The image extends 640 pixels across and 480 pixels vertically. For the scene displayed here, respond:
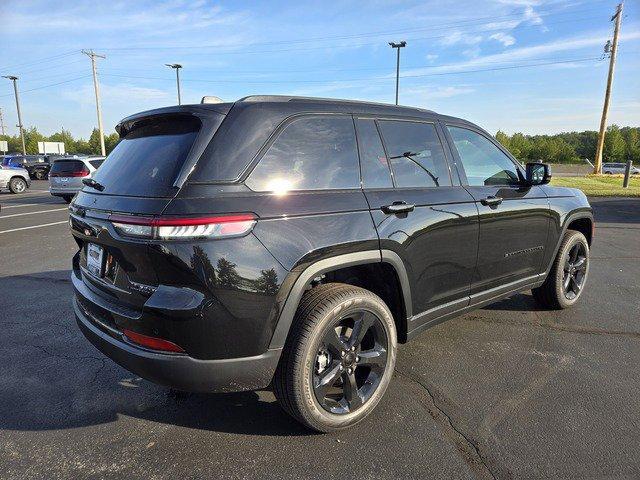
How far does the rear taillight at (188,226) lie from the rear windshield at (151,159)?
17cm

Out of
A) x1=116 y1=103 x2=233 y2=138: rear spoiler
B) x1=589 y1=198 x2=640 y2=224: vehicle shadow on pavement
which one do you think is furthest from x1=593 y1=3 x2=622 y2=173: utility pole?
x1=116 y1=103 x2=233 y2=138: rear spoiler

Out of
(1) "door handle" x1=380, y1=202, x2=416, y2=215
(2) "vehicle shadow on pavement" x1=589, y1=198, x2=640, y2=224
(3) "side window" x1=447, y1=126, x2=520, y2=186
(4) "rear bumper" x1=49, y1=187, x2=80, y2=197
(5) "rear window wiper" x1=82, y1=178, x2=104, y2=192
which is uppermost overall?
(3) "side window" x1=447, y1=126, x2=520, y2=186

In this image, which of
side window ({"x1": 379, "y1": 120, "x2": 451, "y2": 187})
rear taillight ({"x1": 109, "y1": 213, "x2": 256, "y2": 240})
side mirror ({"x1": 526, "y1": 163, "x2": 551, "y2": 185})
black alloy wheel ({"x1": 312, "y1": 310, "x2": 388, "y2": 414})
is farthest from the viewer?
side mirror ({"x1": 526, "y1": 163, "x2": 551, "y2": 185})

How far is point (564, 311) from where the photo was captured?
4473 millimetres

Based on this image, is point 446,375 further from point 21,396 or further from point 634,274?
point 634,274

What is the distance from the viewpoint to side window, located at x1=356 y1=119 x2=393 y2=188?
2709 millimetres

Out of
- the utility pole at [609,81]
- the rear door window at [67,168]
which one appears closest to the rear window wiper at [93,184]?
the rear door window at [67,168]

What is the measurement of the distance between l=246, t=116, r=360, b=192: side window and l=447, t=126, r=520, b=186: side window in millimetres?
1144

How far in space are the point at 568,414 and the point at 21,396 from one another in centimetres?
347

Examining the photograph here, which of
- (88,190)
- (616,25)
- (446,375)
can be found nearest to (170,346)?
(88,190)

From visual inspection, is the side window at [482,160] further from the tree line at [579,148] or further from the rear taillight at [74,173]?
the tree line at [579,148]

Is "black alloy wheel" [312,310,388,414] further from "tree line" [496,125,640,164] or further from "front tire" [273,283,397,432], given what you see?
"tree line" [496,125,640,164]

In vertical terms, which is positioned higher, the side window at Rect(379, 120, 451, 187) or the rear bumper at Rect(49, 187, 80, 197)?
the side window at Rect(379, 120, 451, 187)

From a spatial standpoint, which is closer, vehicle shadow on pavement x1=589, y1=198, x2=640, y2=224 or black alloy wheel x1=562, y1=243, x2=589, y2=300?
black alloy wheel x1=562, y1=243, x2=589, y2=300
